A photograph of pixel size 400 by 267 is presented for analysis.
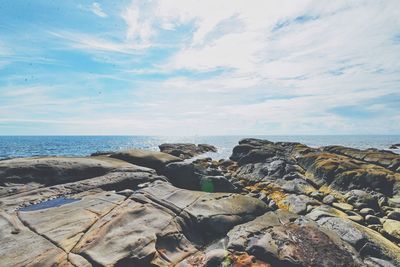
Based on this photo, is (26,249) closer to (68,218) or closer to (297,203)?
(68,218)

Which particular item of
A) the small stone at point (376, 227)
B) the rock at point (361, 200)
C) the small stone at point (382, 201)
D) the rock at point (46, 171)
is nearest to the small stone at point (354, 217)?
the small stone at point (376, 227)

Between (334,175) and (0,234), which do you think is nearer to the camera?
(0,234)

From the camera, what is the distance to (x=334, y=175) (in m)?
23.9

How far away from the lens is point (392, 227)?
45.5 feet

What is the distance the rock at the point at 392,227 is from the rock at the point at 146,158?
12.2m

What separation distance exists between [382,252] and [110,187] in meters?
11.5

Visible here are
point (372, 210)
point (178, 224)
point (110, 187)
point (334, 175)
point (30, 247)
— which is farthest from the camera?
point (334, 175)

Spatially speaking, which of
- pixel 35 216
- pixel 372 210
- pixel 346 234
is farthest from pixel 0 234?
pixel 372 210

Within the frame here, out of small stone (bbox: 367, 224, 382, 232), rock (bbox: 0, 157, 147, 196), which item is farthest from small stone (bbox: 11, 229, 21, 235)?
small stone (bbox: 367, 224, 382, 232)

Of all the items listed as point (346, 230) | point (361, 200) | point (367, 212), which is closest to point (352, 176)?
point (361, 200)

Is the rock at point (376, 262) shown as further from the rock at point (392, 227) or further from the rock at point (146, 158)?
the rock at point (146, 158)

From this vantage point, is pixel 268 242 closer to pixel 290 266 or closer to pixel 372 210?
pixel 290 266

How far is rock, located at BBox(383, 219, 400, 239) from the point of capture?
1333 centimetres

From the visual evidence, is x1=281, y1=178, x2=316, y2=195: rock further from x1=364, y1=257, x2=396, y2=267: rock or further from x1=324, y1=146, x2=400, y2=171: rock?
x1=364, y1=257, x2=396, y2=267: rock
